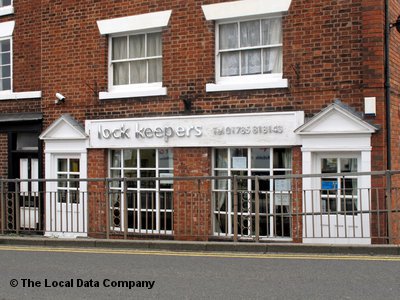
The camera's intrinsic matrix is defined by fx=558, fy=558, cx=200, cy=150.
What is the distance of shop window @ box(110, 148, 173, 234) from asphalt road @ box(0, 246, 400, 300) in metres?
1.60

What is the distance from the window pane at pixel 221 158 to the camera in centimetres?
1212

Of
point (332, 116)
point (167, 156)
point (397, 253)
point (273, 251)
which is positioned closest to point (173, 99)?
point (167, 156)

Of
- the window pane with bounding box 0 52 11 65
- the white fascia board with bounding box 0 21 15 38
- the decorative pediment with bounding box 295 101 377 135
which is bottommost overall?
the decorative pediment with bounding box 295 101 377 135

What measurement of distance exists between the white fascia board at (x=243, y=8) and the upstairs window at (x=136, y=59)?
151 centimetres

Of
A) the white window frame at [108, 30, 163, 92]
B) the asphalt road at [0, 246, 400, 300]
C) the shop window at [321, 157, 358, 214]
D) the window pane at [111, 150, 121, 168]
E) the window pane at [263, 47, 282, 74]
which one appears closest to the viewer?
the asphalt road at [0, 246, 400, 300]

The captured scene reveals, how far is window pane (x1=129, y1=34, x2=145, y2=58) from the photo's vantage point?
12.9 m

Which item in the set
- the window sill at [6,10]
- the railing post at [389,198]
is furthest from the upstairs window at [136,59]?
the railing post at [389,198]

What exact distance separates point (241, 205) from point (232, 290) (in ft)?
10.3

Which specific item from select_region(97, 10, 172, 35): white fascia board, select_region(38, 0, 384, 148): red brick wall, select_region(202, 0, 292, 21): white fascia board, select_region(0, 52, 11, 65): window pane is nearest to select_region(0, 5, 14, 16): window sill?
select_region(0, 52, 11, 65): window pane

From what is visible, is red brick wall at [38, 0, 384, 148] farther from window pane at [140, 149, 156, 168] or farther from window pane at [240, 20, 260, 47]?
window pane at [140, 149, 156, 168]

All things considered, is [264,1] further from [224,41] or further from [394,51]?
[394,51]

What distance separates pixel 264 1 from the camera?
11.2m

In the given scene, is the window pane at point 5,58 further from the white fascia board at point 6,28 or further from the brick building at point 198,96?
the white fascia board at point 6,28

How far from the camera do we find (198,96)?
12.1m
